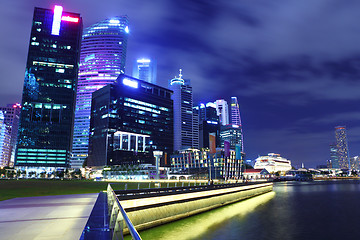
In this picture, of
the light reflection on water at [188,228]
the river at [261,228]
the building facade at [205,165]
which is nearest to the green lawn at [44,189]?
the light reflection on water at [188,228]

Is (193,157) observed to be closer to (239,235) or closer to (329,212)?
(329,212)

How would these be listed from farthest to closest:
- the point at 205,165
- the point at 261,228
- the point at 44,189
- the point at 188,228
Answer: the point at 205,165, the point at 44,189, the point at 261,228, the point at 188,228

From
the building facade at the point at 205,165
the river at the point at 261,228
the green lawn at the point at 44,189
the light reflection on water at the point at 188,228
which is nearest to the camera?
the light reflection on water at the point at 188,228

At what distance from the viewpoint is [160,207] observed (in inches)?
852

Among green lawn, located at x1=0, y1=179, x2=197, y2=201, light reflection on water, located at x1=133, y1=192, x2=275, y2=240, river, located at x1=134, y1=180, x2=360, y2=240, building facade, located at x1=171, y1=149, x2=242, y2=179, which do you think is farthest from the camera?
building facade, located at x1=171, y1=149, x2=242, y2=179

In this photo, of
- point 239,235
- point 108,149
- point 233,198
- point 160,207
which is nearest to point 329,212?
point 233,198

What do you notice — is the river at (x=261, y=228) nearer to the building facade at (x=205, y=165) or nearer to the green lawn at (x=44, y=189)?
the green lawn at (x=44, y=189)

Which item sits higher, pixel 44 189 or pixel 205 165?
pixel 205 165

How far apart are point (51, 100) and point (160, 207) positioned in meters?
207

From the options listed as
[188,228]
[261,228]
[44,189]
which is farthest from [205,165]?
[188,228]

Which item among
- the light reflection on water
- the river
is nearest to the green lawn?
the light reflection on water

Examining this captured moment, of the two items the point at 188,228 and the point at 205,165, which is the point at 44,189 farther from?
the point at 205,165

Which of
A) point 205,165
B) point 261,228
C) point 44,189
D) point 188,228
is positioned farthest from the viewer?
point 205,165

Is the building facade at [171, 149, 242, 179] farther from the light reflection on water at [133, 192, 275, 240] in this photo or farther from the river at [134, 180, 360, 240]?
the light reflection on water at [133, 192, 275, 240]
